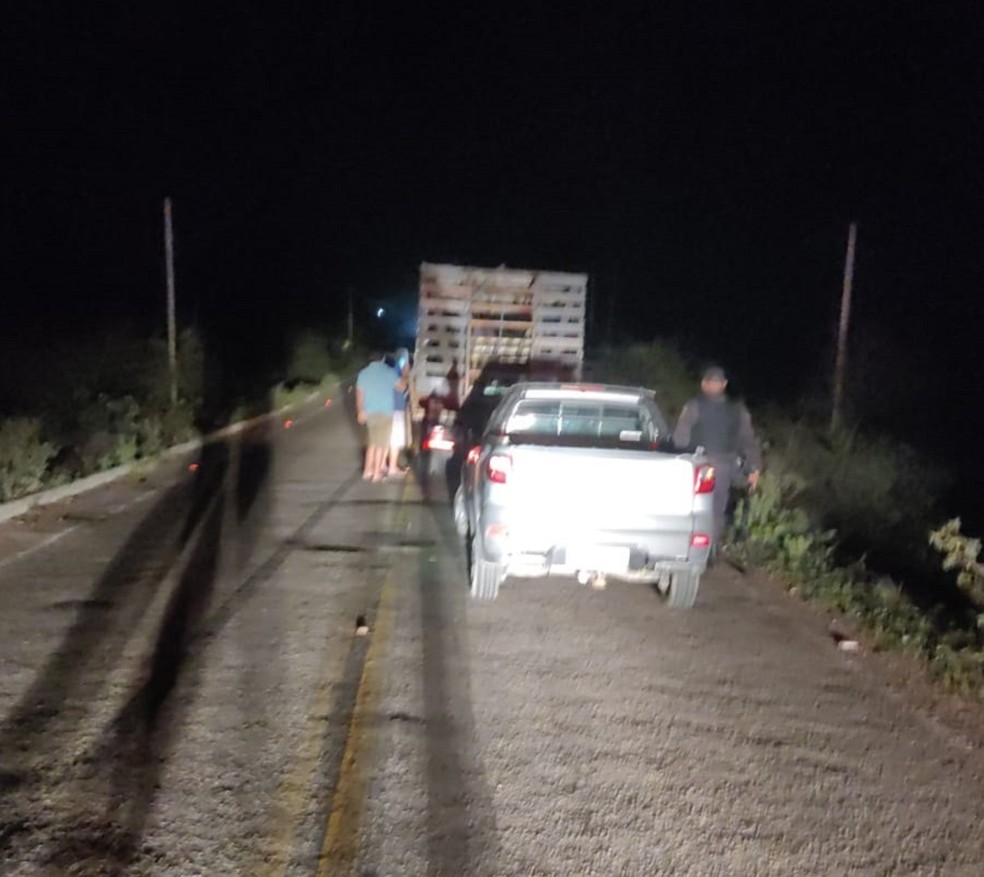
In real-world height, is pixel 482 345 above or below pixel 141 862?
above

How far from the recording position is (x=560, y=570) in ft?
25.8

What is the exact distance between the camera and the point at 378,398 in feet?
45.2

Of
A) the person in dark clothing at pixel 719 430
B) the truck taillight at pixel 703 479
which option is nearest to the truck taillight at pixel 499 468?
the truck taillight at pixel 703 479

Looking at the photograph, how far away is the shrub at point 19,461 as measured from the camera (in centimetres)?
1197

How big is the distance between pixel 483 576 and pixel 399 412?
21.9 ft

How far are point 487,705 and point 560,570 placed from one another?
192 cm

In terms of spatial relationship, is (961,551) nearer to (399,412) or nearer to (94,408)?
(399,412)

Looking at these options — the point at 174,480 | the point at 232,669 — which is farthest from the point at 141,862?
the point at 174,480

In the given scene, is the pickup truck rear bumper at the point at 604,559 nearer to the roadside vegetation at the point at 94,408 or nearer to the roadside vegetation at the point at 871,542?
the roadside vegetation at the point at 871,542

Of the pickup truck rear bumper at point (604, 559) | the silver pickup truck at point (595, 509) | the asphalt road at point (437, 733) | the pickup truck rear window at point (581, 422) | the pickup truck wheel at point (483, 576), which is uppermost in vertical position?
the pickup truck rear window at point (581, 422)

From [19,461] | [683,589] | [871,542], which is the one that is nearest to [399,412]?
[19,461]

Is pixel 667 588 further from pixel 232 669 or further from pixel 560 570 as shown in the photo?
pixel 232 669

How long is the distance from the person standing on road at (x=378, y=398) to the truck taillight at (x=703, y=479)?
673 centimetres

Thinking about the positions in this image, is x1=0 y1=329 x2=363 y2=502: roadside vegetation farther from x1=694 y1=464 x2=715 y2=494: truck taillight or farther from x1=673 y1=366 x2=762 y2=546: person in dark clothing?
x1=694 y1=464 x2=715 y2=494: truck taillight
